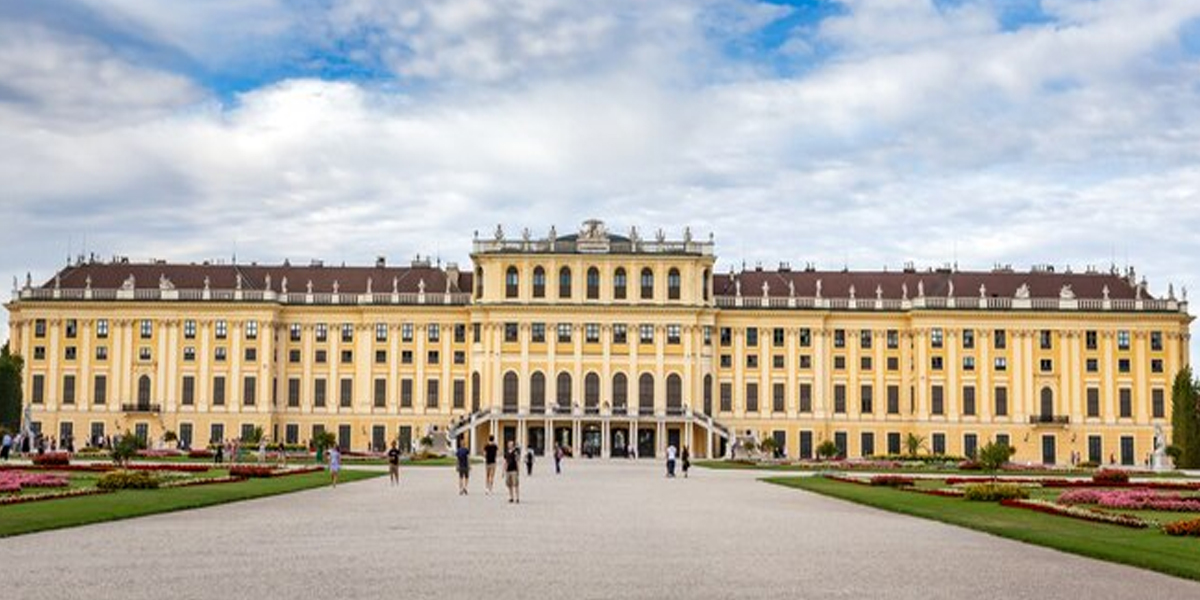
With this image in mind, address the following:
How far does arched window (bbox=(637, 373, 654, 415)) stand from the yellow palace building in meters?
0.14

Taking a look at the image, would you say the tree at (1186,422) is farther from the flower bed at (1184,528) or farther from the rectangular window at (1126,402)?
the flower bed at (1184,528)

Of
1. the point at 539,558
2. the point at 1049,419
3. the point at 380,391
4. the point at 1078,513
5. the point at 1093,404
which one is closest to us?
the point at 539,558

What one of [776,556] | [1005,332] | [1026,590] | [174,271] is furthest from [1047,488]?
[174,271]

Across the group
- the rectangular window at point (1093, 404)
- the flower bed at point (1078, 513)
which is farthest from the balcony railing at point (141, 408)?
the flower bed at point (1078, 513)

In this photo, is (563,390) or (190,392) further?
(190,392)

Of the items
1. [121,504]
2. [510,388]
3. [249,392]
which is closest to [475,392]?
[510,388]

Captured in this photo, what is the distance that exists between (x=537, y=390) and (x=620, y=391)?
538 cm

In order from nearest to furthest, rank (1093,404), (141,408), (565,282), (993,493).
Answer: (993,493), (1093,404), (141,408), (565,282)

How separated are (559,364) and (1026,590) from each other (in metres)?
76.3

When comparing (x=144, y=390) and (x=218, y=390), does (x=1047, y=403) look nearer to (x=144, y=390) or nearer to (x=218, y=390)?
(x=218, y=390)

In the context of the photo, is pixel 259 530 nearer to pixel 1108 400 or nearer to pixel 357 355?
pixel 357 355

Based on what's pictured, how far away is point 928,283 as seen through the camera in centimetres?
9744

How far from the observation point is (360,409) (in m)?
94.5

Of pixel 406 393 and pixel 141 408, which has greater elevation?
pixel 406 393
